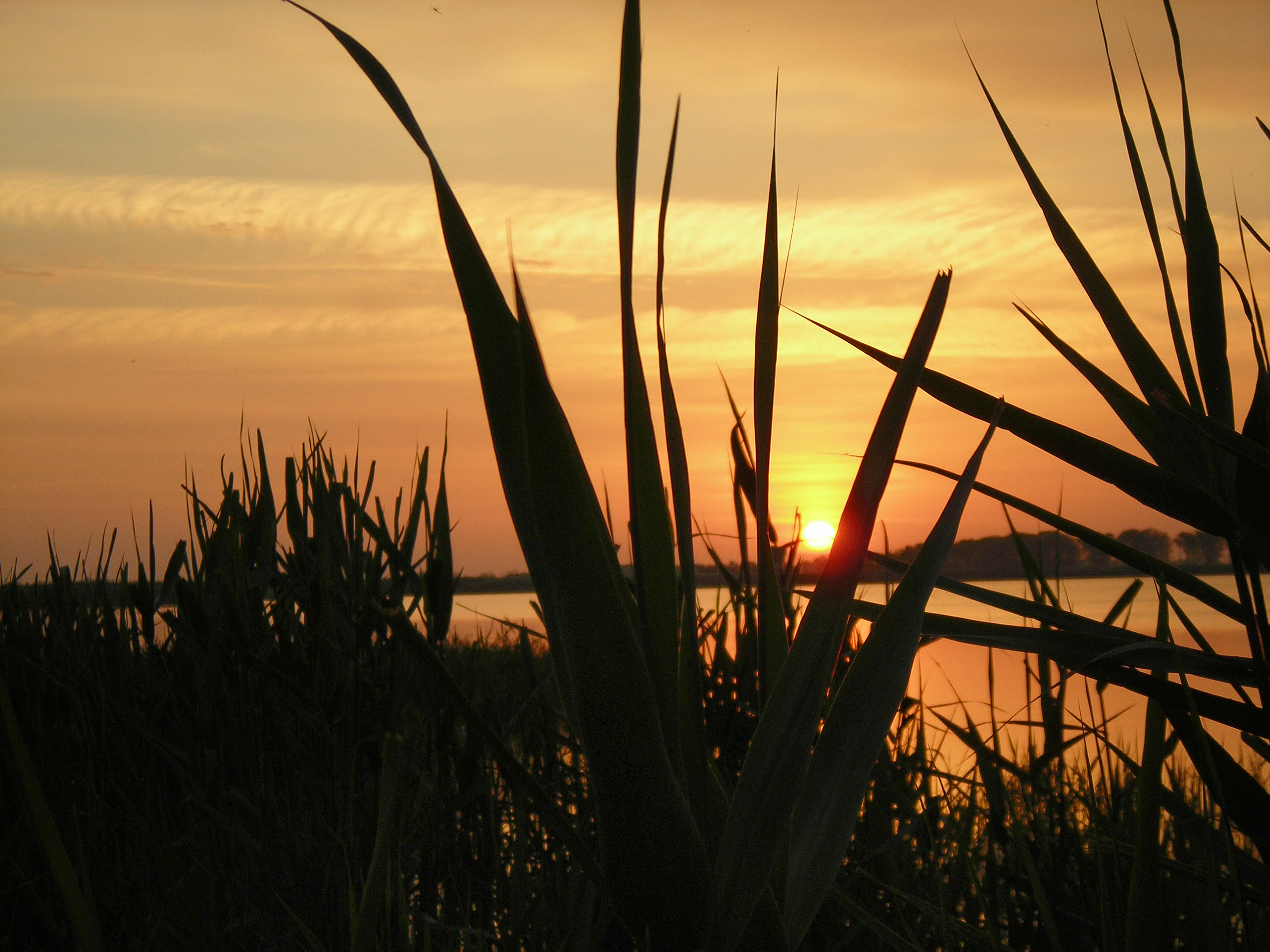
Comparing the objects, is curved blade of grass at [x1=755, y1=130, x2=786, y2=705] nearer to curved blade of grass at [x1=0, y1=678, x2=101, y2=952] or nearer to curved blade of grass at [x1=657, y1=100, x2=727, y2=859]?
curved blade of grass at [x1=657, y1=100, x2=727, y2=859]

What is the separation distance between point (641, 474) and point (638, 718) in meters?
0.15

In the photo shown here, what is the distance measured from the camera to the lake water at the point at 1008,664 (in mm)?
1425

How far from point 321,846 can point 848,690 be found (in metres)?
0.98

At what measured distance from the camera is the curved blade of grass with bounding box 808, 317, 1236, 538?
0.73 m

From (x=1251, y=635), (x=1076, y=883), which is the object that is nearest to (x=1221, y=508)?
(x=1251, y=635)

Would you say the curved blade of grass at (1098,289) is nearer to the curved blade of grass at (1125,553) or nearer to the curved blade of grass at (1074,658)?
the curved blade of grass at (1125,553)

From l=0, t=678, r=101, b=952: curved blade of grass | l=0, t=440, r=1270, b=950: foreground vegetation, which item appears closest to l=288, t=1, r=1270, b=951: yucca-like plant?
l=0, t=678, r=101, b=952: curved blade of grass

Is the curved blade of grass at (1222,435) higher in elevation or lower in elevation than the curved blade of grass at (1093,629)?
higher

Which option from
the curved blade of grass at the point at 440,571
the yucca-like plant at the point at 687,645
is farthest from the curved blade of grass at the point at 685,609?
the curved blade of grass at the point at 440,571

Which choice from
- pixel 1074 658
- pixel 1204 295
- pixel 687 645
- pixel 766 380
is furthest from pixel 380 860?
pixel 1204 295

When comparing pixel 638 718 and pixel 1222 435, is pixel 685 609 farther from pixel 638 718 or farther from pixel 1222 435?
pixel 1222 435

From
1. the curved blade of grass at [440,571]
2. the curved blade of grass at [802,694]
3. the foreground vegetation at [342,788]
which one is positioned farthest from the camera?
the curved blade of grass at [440,571]

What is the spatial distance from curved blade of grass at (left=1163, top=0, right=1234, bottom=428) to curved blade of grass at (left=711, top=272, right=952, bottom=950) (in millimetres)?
385

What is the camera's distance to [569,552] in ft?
1.55
